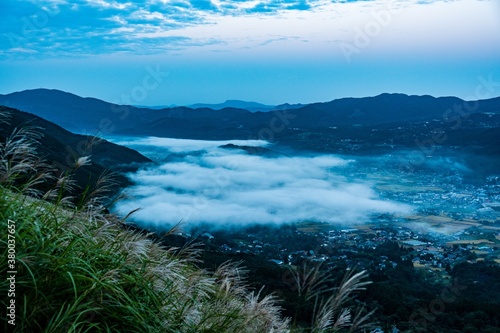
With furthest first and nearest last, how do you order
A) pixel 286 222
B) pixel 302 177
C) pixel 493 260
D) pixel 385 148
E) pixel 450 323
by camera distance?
1. pixel 302 177
2. pixel 385 148
3. pixel 286 222
4. pixel 493 260
5. pixel 450 323

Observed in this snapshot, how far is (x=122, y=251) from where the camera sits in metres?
3.46

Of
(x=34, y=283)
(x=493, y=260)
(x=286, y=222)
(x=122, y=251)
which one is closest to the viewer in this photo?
(x=34, y=283)

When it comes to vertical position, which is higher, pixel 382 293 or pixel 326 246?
pixel 382 293

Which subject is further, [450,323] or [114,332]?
[450,323]

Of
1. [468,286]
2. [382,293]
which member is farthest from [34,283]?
[468,286]

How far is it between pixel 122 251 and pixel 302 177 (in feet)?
628

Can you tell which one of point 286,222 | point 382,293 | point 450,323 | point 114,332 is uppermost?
point 114,332

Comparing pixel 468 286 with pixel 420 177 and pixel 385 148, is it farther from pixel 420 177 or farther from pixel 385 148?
pixel 385 148

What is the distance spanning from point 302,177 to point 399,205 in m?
75.4

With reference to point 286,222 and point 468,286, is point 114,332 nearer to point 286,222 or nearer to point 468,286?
point 468,286

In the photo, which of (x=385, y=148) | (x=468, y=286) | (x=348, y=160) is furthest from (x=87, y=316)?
(x=348, y=160)

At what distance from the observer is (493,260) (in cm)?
5984

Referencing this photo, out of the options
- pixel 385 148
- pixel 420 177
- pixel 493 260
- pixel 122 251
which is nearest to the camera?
pixel 122 251

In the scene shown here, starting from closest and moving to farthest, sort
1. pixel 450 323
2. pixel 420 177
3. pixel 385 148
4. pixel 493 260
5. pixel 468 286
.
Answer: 1. pixel 450 323
2. pixel 468 286
3. pixel 493 260
4. pixel 420 177
5. pixel 385 148
